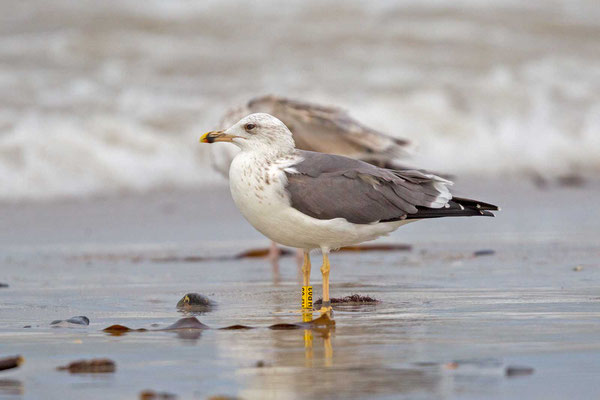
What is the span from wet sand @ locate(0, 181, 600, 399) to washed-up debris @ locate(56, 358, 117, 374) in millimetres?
41

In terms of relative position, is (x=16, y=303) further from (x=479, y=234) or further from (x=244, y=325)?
(x=479, y=234)

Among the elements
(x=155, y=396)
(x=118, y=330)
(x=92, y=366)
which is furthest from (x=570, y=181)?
(x=155, y=396)

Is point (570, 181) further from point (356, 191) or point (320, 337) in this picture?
point (320, 337)

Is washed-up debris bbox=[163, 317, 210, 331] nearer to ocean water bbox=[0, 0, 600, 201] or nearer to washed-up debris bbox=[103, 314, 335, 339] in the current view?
washed-up debris bbox=[103, 314, 335, 339]

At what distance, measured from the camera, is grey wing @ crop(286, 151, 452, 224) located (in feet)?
16.6

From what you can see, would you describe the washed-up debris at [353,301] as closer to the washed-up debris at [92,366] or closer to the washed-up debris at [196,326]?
the washed-up debris at [196,326]

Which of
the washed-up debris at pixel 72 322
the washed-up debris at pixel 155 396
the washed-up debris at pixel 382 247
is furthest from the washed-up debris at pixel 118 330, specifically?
the washed-up debris at pixel 382 247

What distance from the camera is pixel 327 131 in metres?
8.41

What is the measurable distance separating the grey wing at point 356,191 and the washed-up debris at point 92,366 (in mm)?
1601


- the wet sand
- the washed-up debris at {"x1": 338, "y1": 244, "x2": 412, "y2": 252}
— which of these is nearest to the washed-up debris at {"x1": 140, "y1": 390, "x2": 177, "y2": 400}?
the wet sand

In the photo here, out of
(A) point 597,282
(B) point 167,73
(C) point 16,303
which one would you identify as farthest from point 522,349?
(B) point 167,73

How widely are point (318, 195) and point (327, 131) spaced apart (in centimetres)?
337

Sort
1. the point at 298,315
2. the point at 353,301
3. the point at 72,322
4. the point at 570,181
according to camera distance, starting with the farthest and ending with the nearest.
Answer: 1. the point at 570,181
2. the point at 353,301
3. the point at 298,315
4. the point at 72,322

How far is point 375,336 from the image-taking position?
424 cm
